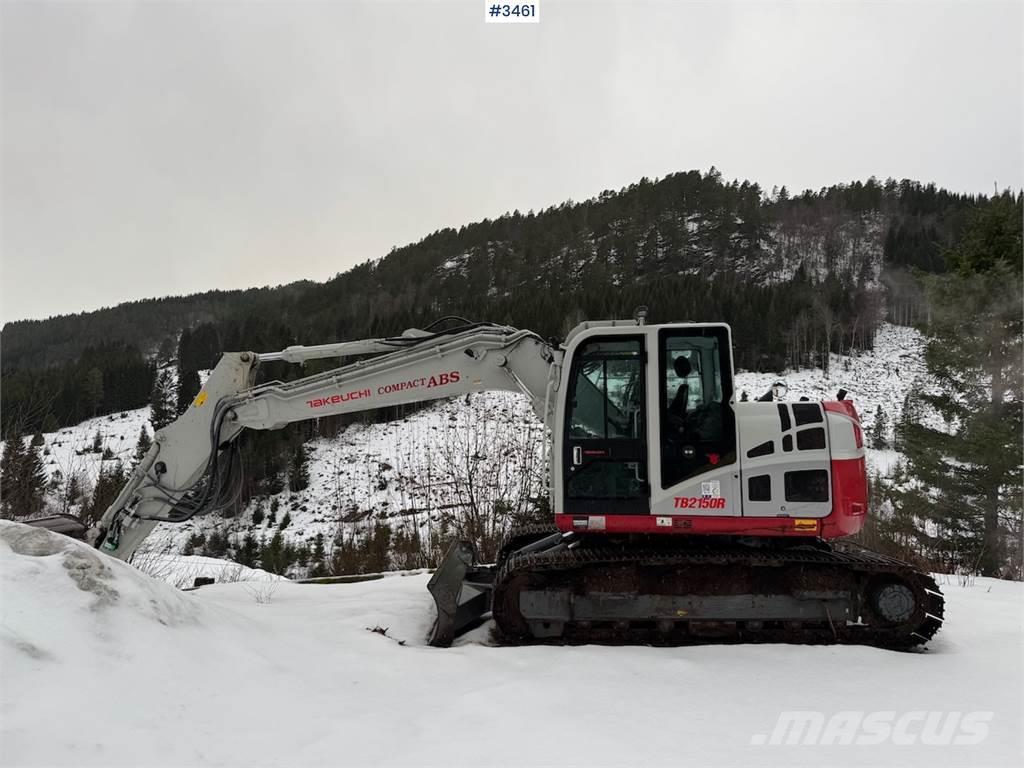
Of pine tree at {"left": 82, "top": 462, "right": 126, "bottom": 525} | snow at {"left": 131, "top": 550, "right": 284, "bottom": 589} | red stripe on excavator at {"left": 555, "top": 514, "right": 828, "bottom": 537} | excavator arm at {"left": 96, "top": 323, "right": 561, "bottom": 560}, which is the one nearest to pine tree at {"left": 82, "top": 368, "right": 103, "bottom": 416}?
pine tree at {"left": 82, "top": 462, "right": 126, "bottom": 525}

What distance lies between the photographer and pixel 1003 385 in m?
14.6

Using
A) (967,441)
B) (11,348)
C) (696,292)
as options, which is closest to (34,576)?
(967,441)

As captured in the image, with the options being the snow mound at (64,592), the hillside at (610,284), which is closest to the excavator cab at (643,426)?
the snow mound at (64,592)

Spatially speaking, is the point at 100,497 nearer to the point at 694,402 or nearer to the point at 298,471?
the point at 694,402

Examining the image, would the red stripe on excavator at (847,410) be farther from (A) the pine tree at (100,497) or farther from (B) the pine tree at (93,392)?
(B) the pine tree at (93,392)

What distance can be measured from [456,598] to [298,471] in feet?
104

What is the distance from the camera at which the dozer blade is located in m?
5.68

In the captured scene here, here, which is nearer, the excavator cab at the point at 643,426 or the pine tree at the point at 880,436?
the excavator cab at the point at 643,426

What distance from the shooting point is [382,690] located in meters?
4.17

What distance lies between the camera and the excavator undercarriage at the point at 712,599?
541 centimetres

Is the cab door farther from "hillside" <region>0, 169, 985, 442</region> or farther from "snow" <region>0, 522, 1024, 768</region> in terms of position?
"hillside" <region>0, 169, 985, 442</region>

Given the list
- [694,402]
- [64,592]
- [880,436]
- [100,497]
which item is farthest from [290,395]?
[880,436]

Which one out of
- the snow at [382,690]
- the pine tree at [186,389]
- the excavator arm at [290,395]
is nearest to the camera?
the snow at [382,690]

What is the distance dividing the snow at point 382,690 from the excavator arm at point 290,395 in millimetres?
1856
